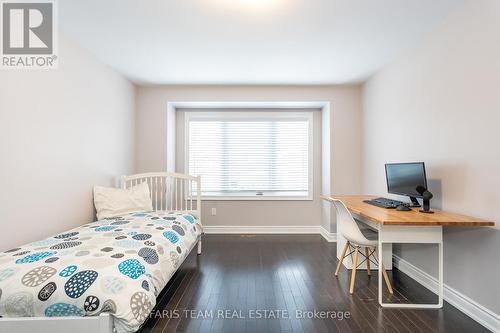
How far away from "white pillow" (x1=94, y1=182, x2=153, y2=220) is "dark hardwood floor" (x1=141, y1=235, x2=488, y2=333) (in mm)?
932

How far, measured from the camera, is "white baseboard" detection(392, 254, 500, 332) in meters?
1.74

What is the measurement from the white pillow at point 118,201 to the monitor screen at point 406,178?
287 centimetres

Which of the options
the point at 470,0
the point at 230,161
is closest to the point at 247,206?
the point at 230,161

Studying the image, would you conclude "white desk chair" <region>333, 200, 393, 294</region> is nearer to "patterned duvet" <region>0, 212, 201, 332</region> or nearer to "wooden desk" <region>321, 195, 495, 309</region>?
"wooden desk" <region>321, 195, 495, 309</region>

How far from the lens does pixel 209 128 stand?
437cm

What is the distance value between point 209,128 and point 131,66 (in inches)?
60.9

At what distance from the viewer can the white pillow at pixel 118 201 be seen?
281 cm

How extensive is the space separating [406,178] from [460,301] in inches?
42.3

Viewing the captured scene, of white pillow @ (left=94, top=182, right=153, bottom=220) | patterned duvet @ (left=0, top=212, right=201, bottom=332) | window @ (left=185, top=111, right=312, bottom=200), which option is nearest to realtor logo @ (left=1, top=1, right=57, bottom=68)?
white pillow @ (left=94, top=182, right=153, bottom=220)

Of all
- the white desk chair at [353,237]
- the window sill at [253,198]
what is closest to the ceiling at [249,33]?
the white desk chair at [353,237]

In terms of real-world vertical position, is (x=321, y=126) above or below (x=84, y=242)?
above

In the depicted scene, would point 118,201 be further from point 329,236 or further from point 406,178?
point 406,178

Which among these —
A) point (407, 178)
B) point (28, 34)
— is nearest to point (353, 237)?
point (407, 178)

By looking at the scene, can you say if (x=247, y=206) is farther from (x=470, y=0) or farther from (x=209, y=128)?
(x=470, y=0)
